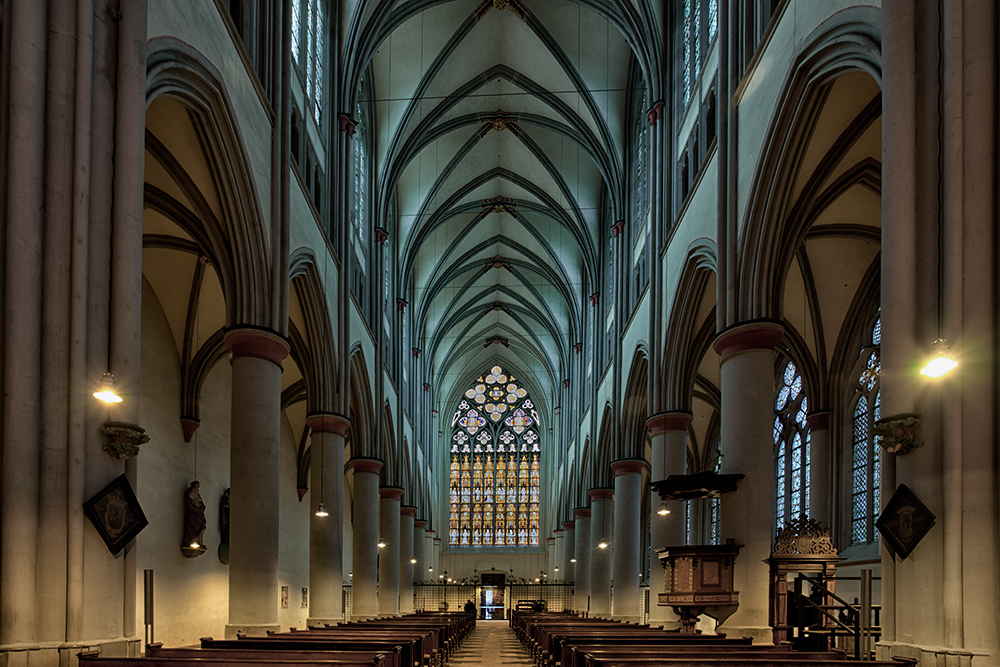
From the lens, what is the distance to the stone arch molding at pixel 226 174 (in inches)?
449

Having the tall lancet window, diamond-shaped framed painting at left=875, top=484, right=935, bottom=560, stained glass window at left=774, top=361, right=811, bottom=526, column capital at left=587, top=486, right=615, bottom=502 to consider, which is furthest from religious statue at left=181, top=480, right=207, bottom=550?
column capital at left=587, top=486, right=615, bottom=502

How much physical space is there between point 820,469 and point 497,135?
16804mm

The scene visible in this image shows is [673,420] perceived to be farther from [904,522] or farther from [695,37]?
[904,522]

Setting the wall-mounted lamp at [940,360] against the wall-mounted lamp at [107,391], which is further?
the wall-mounted lamp at [107,391]

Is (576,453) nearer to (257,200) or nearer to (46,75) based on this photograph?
(257,200)

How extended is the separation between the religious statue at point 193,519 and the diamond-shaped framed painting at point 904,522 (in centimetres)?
1545

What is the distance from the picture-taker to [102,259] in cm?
852

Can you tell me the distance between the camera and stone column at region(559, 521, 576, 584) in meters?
45.6

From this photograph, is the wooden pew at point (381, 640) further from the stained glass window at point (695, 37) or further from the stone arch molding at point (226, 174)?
the stained glass window at point (695, 37)

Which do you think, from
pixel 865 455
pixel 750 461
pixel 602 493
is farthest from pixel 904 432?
pixel 602 493

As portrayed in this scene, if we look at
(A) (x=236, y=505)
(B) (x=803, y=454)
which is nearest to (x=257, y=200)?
(A) (x=236, y=505)

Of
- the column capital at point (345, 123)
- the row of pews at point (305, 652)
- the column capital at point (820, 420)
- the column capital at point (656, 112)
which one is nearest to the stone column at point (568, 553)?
the column capital at point (820, 420)

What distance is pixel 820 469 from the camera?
2212cm

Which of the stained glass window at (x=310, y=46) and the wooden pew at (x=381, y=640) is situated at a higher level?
the stained glass window at (x=310, y=46)
